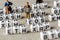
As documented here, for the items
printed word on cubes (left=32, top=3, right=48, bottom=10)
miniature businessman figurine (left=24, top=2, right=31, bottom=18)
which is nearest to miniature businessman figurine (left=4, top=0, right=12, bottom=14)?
miniature businessman figurine (left=24, top=2, right=31, bottom=18)

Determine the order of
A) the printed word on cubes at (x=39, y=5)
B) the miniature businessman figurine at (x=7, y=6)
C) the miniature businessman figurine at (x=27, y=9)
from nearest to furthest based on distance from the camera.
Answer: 1. the miniature businessman figurine at (x=27, y=9)
2. the miniature businessman figurine at (x=7, y=6)
3. the printed word on cubes at (x=39, y=5)

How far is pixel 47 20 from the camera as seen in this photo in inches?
832

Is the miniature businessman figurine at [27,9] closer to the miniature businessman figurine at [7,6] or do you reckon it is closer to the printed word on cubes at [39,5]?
the miniature businessman figurine at [7,6]

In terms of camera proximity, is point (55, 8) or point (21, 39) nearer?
point (21, 39)

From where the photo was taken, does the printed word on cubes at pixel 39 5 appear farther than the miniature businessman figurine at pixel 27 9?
Yes

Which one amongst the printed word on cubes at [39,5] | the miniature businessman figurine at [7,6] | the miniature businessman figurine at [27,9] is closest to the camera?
the miniature businessman figurine at [27,9]

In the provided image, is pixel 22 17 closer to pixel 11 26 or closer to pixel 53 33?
pixel 11 26

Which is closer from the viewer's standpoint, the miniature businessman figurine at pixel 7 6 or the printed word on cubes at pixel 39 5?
the miniature businessman figurine at pixel 7 6

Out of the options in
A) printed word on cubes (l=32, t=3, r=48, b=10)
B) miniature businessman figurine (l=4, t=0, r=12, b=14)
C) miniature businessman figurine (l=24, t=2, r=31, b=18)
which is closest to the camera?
miniature businessman figurine (l=24, t=2, r=31, b=18)

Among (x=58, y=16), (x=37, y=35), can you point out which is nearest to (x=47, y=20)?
(x=58, y=16)

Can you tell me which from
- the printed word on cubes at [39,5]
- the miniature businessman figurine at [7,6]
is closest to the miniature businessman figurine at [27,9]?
the miniature businessman figurine at [7,6]

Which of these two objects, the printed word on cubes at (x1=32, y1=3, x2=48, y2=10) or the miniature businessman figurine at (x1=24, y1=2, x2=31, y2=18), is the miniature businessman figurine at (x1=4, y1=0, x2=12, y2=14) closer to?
the miniature businessman figurine at (x1=24, y1=2, x2=31, y2=18)

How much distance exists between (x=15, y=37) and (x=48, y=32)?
2154 mm

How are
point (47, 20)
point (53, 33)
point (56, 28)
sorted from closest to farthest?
point (53, 33) → point (56, 28) → point (47, 20)
